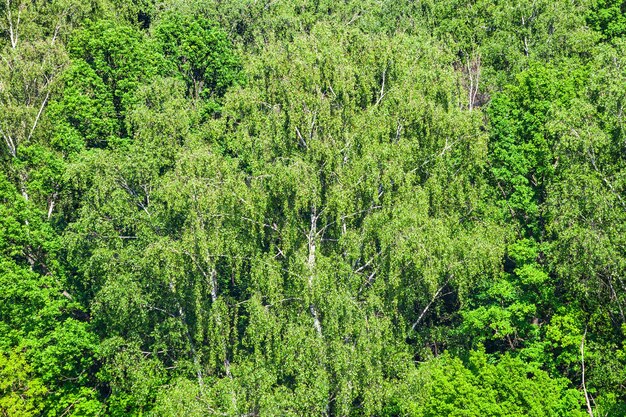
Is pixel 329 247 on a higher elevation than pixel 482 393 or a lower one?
higher

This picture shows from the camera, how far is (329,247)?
32.2 m

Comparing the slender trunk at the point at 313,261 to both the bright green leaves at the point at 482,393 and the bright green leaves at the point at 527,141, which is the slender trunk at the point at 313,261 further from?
the bright green leaves at the point at 527,141

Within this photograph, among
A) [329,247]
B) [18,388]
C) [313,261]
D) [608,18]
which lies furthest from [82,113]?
[608,18]


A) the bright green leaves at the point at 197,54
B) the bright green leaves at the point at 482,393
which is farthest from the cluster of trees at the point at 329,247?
the bright green leaves at the point at 197,54

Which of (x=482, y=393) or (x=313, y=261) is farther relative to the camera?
(x=313, y=261)

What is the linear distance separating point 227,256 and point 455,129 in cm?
1318

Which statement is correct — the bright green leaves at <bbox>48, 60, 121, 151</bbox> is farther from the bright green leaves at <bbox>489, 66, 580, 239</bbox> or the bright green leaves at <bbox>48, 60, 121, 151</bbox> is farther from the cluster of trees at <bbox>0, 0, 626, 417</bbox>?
the bright green leaves at <bbox>489, 66, 580, 239</bbox>

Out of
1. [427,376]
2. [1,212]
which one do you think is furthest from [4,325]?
[427,376]

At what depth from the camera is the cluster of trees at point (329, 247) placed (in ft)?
95.5

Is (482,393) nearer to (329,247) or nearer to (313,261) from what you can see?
(313,261)

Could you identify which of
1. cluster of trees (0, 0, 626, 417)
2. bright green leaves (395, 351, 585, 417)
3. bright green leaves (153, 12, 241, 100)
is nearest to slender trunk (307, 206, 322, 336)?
cluster of trees (0, 0, 626, 417)

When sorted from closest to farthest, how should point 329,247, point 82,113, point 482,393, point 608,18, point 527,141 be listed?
point 482,393 → point 329,247 → point 527,141 → point 82,113 → point 608,18

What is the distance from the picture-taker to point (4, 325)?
35938 mm

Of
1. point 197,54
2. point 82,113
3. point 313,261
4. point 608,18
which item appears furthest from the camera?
point 608,18
